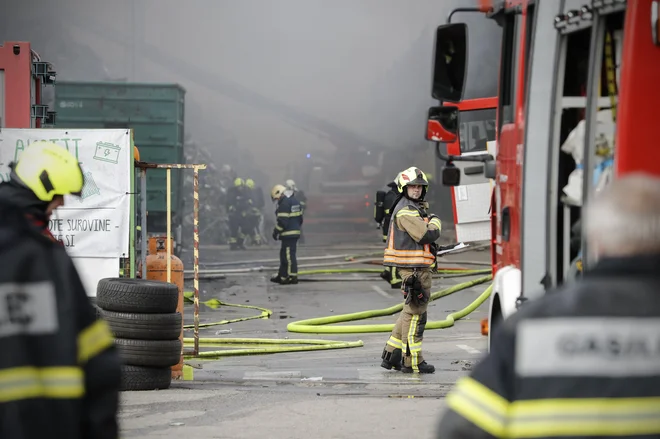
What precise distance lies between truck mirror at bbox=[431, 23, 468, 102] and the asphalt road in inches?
83.3

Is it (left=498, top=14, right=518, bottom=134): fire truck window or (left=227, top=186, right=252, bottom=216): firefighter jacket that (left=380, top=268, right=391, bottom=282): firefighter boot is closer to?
(left=227, top=186, right=252, bottom=216): firefighter jacket

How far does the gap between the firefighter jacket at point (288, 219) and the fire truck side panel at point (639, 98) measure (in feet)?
46.6

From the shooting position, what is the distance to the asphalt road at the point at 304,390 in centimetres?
705

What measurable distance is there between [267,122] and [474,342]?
85.8 ft

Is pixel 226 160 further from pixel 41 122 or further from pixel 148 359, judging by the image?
pixel 148 359

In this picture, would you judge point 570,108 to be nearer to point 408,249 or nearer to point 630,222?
point 630,222

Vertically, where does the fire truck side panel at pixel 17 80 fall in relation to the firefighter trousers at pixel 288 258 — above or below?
above

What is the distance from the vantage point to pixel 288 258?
18469 mm

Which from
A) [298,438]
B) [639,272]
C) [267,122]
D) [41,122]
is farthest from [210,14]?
[639,272]

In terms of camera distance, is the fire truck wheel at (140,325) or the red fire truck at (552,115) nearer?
the red fire truck at (552,115)

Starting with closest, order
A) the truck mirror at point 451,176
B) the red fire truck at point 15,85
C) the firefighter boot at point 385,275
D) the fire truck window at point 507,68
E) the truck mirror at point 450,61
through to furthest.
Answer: the fire truck window at point 507,68, the truck mirror at point 450,61, the truck mirror at point 451,176, the red fire truck at point 15,85, the firefighter boot at point 385,275

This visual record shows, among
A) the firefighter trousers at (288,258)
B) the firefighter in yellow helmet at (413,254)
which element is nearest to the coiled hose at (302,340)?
the firefighter in yellow helmet at (413,254)

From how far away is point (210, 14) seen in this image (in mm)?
38000

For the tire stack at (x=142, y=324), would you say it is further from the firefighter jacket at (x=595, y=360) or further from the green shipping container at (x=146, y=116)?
the green shipping container at (x=146, y=116)
